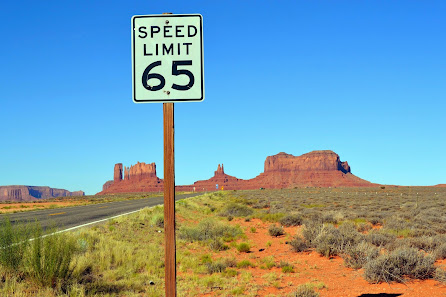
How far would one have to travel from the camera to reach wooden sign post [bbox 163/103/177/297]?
3.37 meters

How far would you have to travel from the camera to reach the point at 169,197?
338cm

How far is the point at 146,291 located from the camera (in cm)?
746

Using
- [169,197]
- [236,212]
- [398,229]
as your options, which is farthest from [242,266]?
[236,212]

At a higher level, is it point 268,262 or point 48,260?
point 48,260

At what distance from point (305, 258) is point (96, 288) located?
6.68 m

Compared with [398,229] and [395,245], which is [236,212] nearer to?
[398,229]

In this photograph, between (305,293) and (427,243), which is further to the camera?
(427,243)

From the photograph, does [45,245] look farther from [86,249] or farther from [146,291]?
[86,249]

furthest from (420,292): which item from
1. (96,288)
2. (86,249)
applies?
(86,249)

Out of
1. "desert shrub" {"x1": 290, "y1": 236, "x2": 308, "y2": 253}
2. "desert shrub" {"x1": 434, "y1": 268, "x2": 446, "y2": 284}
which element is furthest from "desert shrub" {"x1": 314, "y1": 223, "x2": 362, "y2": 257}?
"desert shrub" {"x1": 434, "y1": 268, "x2": 446, "y2": 284}

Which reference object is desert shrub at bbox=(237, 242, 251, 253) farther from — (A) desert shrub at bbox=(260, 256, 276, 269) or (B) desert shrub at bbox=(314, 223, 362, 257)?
(B) desert shrub at bbox=(314, 223, 362, 257)

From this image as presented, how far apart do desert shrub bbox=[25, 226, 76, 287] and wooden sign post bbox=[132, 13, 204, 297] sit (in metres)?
4.12

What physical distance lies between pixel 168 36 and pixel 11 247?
216 inches

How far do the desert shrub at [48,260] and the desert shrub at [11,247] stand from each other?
0.19m
